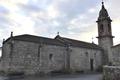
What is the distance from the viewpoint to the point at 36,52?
23578 mm

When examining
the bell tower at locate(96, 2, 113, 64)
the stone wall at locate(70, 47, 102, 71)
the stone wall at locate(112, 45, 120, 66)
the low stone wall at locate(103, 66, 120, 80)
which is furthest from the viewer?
the bell tower at locate(96, 2, 113, 64)

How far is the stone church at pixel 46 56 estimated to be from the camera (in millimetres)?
21625

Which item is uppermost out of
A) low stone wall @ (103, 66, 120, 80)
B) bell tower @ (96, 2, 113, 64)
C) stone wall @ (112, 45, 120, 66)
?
bell tower @ (96, 2, 113, 64)

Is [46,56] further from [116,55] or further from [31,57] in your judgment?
[116,55]

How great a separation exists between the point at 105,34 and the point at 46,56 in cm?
1780

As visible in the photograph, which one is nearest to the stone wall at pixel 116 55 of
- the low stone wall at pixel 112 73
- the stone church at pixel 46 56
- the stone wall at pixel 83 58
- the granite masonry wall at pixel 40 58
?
the stone church at pixel 46 56

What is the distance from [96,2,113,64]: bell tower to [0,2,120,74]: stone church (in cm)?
256

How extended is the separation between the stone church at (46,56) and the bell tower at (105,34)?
8.39 feet

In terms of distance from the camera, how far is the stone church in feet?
70.9

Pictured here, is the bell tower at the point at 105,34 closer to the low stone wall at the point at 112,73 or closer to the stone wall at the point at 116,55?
the stone wall at the point at 116,55

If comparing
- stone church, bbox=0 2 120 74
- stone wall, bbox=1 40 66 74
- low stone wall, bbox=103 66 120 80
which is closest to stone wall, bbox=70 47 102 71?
stone church, bbox=0 2 120 74

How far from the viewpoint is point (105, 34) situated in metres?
35.7

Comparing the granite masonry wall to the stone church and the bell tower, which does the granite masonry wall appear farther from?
the bell tower

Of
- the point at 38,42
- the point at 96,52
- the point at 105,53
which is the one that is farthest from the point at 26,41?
the point at 105,53
